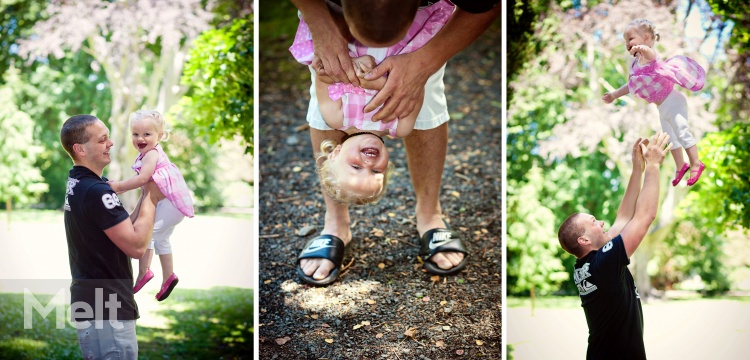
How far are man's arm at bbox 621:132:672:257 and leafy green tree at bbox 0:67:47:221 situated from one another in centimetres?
260

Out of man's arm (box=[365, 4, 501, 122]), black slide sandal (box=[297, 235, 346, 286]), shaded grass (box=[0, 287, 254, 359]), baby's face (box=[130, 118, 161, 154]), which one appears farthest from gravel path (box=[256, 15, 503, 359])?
man's arm (box=[365, 4, 501, 122])

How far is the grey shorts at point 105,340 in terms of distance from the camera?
3.03 metres

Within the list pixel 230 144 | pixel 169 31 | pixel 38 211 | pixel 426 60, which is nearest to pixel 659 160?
pixel 426 60

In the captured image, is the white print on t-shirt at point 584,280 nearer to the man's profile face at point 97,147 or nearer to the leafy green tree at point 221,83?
the leafy green tree at point 221,83

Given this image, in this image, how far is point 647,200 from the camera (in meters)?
2.97

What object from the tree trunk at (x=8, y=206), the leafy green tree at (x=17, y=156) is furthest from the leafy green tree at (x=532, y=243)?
the tree trunk at (x=8, y=206)

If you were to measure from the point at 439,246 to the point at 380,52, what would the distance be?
894mm

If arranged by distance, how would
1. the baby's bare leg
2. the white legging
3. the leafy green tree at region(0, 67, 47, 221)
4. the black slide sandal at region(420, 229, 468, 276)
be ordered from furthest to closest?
the leafy green tree at region(0, 67, 47, 221)
the black slide sandal at region(420, 229, 468, 276)
the white legging
the baby's bare leg

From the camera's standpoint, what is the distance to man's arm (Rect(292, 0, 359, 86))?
279 cm

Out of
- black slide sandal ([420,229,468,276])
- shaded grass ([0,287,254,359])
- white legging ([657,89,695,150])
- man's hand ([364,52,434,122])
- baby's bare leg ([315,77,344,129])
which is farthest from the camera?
shaded grass ([0,287,254,359])

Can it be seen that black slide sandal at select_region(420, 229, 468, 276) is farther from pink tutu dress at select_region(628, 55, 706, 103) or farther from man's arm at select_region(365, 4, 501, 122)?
pink tutu dress at select_region(628, 55, 706, 103)

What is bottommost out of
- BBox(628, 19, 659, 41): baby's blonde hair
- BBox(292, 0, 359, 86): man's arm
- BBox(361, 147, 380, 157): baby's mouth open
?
BBox(361, 147, 380, 157): baby's mouth open

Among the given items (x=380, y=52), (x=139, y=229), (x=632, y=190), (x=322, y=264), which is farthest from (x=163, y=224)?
(x=632, y=190)

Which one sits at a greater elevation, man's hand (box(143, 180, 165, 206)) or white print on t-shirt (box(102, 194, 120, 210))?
man's hand (box(143, 180, 165, 206))
